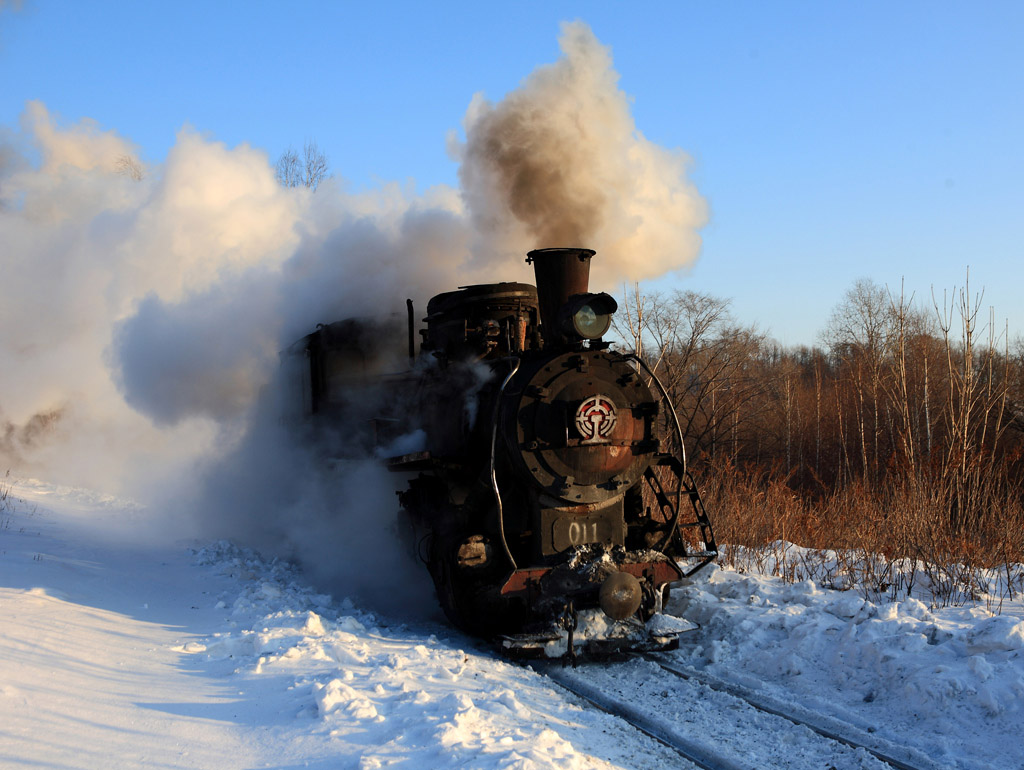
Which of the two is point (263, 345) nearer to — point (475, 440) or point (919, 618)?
point (475, 440)

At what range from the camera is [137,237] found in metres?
15.8

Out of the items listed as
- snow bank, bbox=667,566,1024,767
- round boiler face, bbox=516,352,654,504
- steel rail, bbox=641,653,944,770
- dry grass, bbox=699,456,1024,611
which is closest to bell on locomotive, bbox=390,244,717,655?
round boiler face, bbox=516,352,654,504

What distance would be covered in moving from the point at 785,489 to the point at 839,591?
5520mm

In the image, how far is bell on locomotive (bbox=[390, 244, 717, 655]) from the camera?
19.5 feet

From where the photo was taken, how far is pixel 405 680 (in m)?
4.92

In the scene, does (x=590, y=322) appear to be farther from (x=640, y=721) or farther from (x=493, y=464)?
(x=640, y=721)

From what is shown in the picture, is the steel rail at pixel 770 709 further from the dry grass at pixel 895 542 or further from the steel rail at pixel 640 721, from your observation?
the dry grass at pixel 895 542

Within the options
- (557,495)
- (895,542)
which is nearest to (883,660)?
(557,495)

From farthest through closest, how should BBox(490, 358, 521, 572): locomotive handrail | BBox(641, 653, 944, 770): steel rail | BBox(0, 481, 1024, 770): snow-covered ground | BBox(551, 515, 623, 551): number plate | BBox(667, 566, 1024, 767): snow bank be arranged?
BBox(551, 515, 623, 551): number plate, BBox(490, 358, 521, 572): locomotive handrail, BBox(667, 566, 1024, 767): snow bank, BBox(641, 653, 944, 770): steel rail, BBox(0, 481, 1024, 770): snow-covered ground

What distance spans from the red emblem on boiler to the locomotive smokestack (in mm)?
717

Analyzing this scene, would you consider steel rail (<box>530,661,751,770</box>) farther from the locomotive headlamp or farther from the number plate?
the locomotive headlamp

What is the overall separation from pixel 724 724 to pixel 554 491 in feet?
6.95

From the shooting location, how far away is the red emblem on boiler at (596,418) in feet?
20.3

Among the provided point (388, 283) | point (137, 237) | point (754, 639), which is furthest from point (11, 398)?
point (754, 639)
